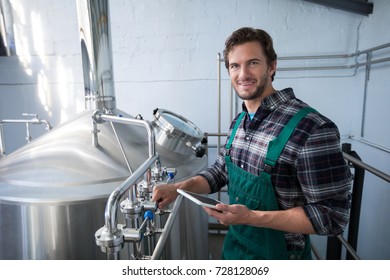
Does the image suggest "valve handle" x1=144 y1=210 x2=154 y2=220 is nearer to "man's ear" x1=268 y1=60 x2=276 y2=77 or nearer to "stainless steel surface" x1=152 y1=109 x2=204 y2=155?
"man's ear" x1=268 y1=60 x2=276 y2=77

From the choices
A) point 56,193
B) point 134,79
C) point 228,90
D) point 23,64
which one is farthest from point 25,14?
point 56,193

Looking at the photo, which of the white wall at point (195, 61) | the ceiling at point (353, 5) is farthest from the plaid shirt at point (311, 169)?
the ceiling at point (353, 5)

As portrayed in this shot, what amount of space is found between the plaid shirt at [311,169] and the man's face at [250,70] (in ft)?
0.26

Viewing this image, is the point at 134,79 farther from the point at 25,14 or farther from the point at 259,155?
the point at 259,155

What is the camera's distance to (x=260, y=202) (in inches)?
32.3

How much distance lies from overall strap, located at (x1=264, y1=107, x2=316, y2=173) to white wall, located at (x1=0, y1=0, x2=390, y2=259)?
153cm

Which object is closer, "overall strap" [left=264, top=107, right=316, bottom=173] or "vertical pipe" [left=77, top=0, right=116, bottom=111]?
"overall strap" [left=264, top=107, right=316, bottom=173]

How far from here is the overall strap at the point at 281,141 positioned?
29.4 inches

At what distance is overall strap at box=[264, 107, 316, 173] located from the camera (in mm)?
747

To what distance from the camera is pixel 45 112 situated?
2643mm

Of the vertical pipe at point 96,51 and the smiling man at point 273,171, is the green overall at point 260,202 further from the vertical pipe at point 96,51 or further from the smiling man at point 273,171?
the vertical pipe at point 96,51

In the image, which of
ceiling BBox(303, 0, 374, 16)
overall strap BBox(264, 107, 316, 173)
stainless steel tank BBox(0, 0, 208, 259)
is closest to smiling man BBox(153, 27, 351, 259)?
overall strap BBox(264, 107, 316, 173)
